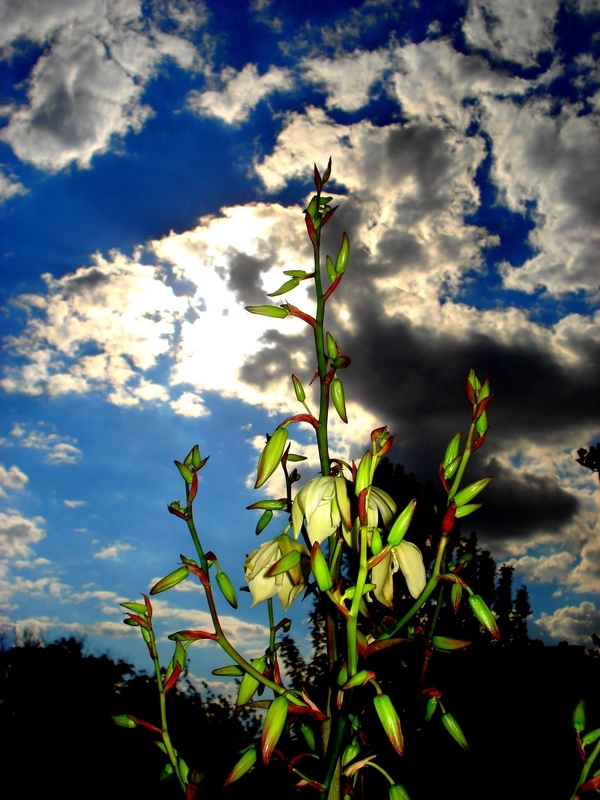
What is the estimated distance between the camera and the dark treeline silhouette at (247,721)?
3832 mm

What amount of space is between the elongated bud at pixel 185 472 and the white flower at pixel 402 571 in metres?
0.29

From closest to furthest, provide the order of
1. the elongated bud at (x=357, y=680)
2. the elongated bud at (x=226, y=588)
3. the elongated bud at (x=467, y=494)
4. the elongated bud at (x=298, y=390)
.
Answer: the elongated bud at (x=357, y=680), the elongated bud at (x=467, y=494), the elongated bud at (x=226, y=588), the elongated bud at (x=298, y=390)

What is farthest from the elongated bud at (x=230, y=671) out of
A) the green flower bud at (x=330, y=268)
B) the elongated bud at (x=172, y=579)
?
the green flower bud at (x=330, y=268)

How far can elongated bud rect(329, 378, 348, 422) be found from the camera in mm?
922

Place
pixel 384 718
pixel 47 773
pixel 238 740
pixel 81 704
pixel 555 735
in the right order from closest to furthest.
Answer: pixel 384 718
pixel 555 735
pixel 47 773
pixel 81 704
pixel 238 740

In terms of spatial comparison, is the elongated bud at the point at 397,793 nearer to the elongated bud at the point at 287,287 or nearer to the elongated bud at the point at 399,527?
the elongated bud at the point at 399,527

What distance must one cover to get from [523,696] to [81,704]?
4123mm

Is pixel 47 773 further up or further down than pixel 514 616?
further down

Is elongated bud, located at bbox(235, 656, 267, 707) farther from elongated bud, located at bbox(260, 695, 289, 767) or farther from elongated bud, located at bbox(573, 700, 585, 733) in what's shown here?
elongated bud, located at bbox(573, 700, 585, 733)

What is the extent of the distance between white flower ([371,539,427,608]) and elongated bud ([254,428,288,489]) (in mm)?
211

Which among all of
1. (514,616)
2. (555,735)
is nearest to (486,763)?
(555,735)

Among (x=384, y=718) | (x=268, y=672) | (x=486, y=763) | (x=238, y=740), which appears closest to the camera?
(x=384, y=718)

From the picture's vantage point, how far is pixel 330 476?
85cm

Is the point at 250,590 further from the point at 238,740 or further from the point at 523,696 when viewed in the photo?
the point at 238,740
